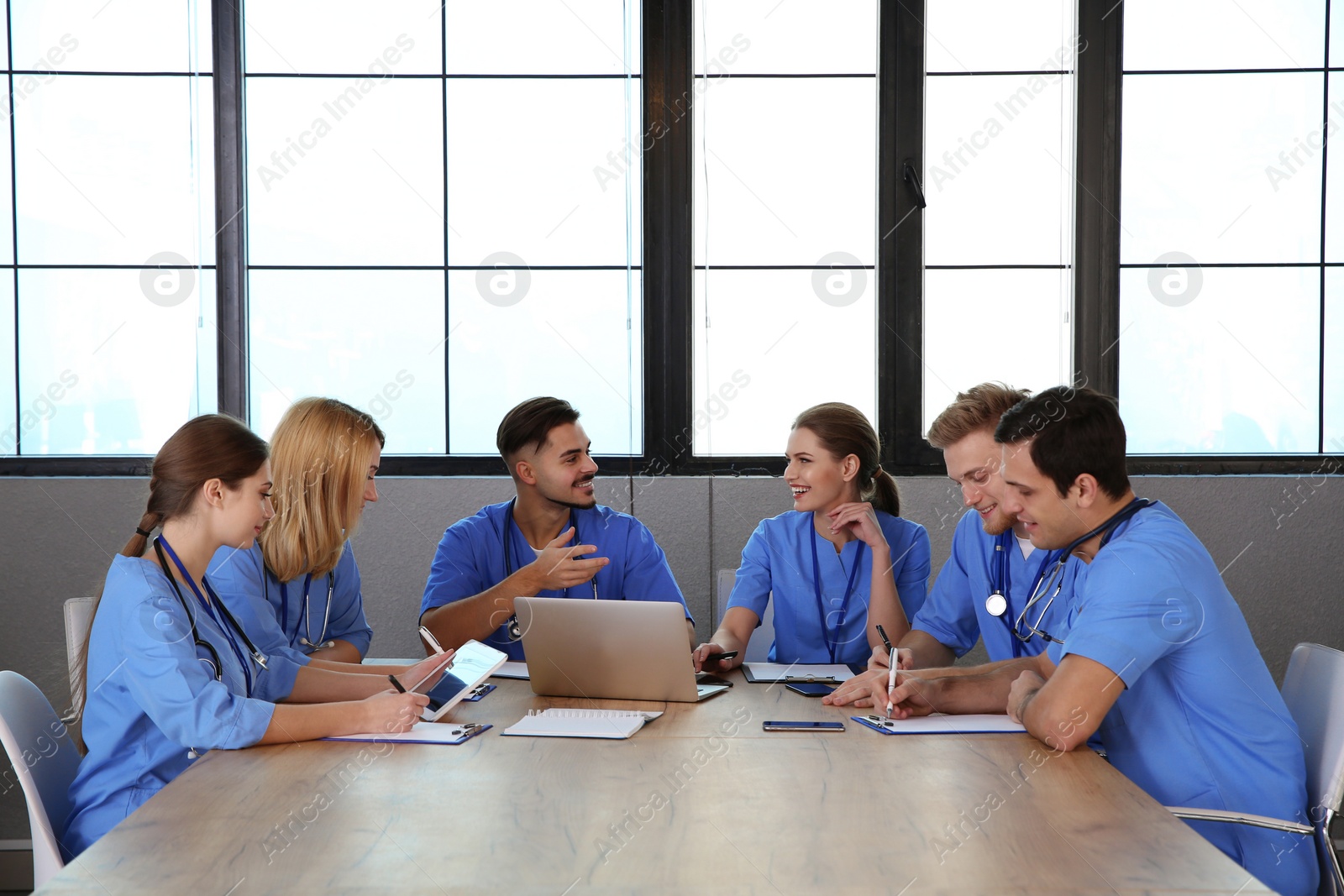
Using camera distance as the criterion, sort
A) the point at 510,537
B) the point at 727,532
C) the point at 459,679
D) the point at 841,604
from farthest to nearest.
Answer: the point at 727,532, the point at 510,537, the point at 841,604, the point at 459,679

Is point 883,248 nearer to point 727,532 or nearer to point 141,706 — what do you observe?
point 727,532

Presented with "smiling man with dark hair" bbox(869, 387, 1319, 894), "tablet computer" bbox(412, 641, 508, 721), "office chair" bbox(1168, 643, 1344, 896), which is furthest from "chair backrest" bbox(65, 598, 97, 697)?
"office chair" bbox(1168, 643, 1344, 896)

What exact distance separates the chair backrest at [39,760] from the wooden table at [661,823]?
11.2 inches

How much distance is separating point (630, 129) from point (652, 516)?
138 cm

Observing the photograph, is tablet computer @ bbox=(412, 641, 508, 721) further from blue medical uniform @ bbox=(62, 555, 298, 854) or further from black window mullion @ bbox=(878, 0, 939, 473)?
black window mullion @ bbox=(878, 0, 939, 473)

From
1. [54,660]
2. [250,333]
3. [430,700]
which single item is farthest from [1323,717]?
[54,660]

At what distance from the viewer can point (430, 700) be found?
207 centimetres

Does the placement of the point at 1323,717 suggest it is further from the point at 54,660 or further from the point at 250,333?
the point at 54,660

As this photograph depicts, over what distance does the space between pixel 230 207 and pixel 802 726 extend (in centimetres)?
281

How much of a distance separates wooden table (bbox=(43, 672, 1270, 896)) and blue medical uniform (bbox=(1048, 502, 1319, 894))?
0.20 meters

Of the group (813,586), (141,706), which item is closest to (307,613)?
(141,706)

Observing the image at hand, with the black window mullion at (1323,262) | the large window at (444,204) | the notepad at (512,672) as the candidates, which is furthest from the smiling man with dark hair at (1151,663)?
the black window mullion at (1323,262)

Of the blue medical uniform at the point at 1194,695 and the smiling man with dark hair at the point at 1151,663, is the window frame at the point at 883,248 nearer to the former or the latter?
the smiling man with dark hair at the point at 1151,663

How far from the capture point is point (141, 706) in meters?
1.77
